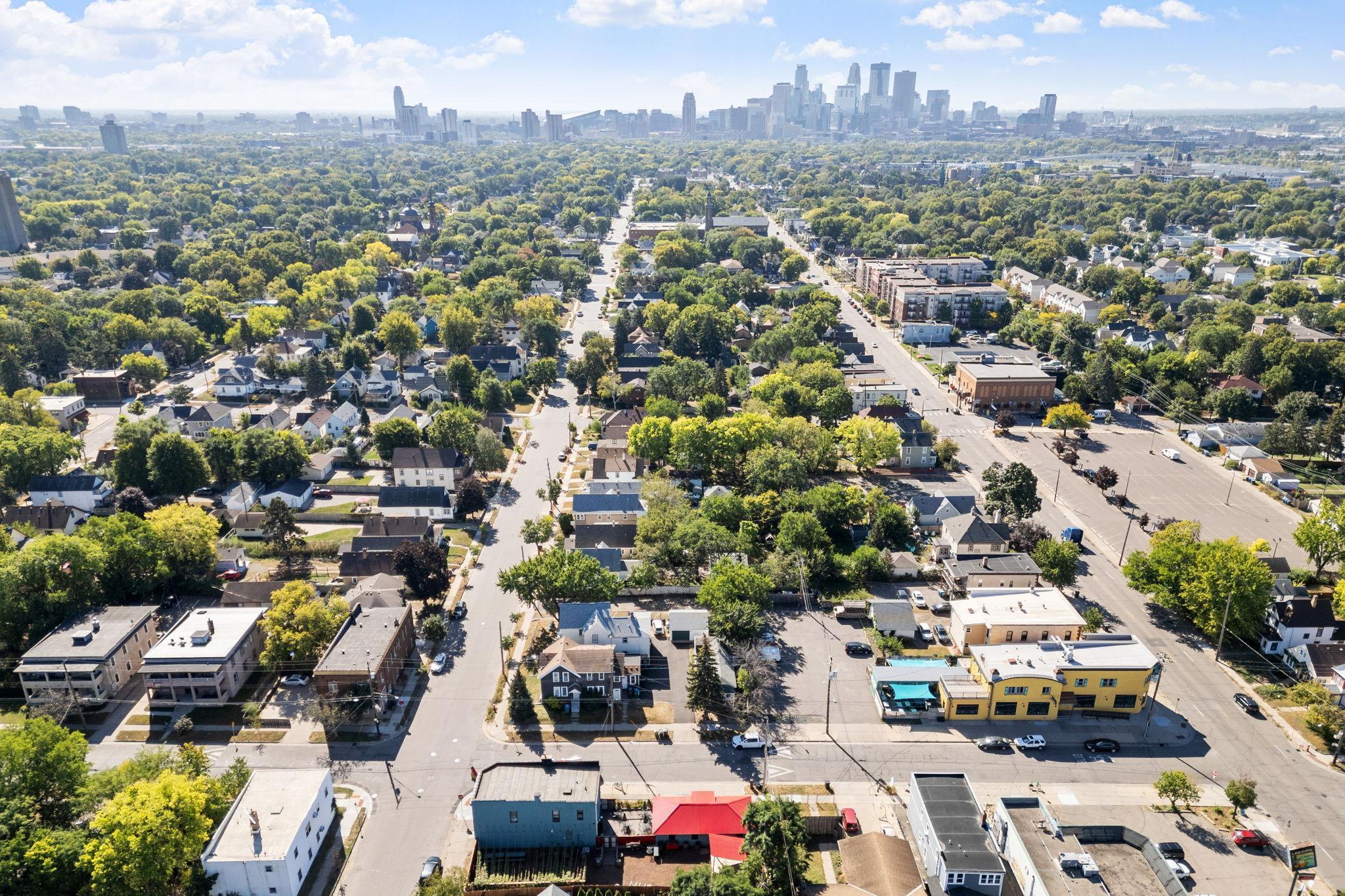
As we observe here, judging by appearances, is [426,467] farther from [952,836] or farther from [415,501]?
[952,836]

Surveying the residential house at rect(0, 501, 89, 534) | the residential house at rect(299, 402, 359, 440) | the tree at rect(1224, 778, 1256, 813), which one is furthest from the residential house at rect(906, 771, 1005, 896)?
the residential house at rect(299, 402, 359, 440)

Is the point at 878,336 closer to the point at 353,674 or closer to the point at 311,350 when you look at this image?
the point at 311,350

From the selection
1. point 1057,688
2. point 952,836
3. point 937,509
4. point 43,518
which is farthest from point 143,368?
point 1057,688

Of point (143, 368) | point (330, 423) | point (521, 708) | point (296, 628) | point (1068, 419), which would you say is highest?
point (143, 368)

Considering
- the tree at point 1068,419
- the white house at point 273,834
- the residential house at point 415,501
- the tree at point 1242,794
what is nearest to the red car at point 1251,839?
the tree at point 1242,794

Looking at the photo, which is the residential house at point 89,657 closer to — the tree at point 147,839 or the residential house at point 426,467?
the tree at point 147,839
